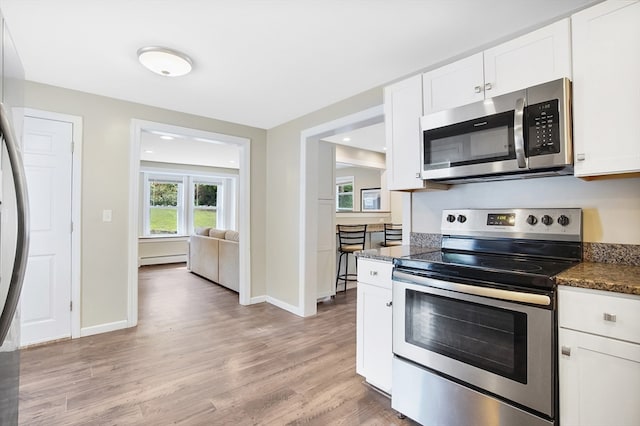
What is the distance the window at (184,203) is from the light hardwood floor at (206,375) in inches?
183

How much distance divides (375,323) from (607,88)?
1.73 meters

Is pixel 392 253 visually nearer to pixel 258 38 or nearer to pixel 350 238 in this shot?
pixel 258 38

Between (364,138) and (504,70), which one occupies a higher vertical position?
(364,138)

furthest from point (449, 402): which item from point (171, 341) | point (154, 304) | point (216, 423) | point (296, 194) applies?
point (154, 304)

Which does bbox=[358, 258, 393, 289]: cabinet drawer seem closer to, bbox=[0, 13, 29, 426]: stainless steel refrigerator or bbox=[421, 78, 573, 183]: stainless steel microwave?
bbox=[421, 78, 573, 183]: stainless steel microwave

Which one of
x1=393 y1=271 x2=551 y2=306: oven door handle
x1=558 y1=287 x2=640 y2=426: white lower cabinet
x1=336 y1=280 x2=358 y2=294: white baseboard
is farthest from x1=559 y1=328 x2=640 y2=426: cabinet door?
x1=336 y1=280 x2=358 y2=294: white baseboard

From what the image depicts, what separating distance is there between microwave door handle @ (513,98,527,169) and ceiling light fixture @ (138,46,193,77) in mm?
2257

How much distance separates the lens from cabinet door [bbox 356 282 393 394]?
1.99 meters

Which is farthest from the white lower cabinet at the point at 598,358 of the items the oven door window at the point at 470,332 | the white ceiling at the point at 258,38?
the white ceiling at the point at 258,38

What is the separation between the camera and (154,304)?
4.13 meters

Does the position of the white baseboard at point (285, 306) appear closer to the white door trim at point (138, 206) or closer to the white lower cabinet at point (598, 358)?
the white door trim at point (138, 206)

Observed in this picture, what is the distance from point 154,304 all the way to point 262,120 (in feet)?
9.09

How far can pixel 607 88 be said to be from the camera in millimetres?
1460

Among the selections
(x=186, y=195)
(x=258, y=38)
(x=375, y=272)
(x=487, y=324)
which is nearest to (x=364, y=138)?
(x=258, y=38)
